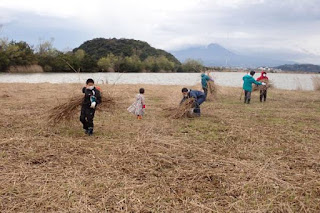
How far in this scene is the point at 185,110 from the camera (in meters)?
8.03

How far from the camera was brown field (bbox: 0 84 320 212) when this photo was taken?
311cm

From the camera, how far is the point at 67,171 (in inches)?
154

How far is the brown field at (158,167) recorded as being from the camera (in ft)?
10.2

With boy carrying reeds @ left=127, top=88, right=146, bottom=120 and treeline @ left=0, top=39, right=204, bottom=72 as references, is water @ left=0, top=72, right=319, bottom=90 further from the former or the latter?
boy carrying reeds @ left=127, top=88, right=146, bottom=120

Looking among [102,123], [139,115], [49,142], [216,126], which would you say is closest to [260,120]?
[216,126]

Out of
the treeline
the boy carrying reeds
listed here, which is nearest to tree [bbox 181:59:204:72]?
the treeline

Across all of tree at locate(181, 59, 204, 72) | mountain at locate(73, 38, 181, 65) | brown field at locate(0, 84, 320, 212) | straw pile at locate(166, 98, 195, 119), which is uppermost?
mountain at locate(73, 38, 181, 65)

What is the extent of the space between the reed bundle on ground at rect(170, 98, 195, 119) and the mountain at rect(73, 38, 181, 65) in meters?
51.8

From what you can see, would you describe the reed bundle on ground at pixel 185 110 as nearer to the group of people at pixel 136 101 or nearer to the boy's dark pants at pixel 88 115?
the group of people at pixel 136 101

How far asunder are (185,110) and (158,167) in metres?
4.04

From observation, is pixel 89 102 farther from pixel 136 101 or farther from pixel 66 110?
pixel 136 101

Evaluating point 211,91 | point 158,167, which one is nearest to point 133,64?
point 211,91

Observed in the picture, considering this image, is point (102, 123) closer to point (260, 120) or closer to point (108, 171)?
point (108, 171)

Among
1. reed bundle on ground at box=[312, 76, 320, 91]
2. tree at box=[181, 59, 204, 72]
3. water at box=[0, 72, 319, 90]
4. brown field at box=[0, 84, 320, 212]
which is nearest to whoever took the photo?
brown field at box=[0, 84, 320, 212]
